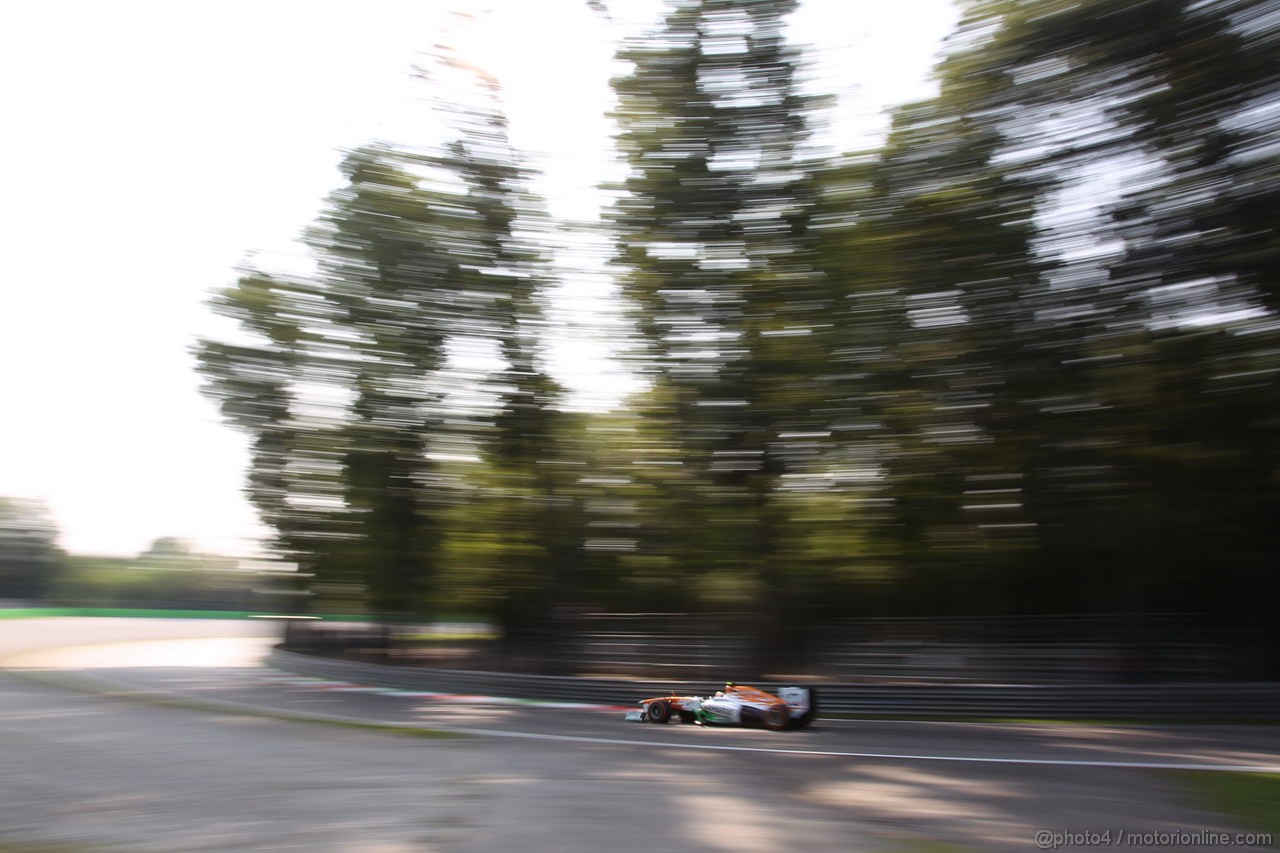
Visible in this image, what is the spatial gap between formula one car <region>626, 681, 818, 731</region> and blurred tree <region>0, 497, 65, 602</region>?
90.6 metres

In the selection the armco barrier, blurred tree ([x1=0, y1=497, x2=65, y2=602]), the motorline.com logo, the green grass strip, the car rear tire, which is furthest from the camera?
blurred tree ([x1=0, y1=497, x2=65, y2=602])

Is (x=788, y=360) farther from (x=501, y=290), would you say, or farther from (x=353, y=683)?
(x=353, y=683)

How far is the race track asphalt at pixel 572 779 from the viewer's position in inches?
240

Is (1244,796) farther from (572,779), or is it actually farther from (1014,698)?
(572,779)

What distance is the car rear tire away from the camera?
11.6 metres

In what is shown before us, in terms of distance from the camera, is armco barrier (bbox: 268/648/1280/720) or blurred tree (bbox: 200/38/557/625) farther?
blurred tree (bbox: 200/38/557/625)

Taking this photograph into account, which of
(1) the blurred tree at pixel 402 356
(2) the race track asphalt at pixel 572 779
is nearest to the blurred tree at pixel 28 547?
(1) the blurred tree at pixel 402 356

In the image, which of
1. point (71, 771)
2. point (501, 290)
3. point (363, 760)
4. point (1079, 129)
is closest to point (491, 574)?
point (501, 290)

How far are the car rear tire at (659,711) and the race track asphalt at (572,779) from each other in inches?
8.8

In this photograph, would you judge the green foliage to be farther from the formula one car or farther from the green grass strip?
the green grass strip

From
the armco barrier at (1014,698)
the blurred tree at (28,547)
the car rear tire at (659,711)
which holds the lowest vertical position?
the armco barrier at (1014,698)

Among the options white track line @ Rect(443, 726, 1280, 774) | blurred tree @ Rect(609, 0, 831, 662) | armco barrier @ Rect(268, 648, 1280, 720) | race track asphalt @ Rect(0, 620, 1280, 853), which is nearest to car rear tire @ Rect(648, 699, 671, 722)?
race track asphalt @ Rect(0, 620, 1280, 853)

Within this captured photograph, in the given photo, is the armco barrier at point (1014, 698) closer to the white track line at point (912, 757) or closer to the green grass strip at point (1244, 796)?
the white track line at point (912, 757)

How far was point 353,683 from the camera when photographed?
59.1 feet
